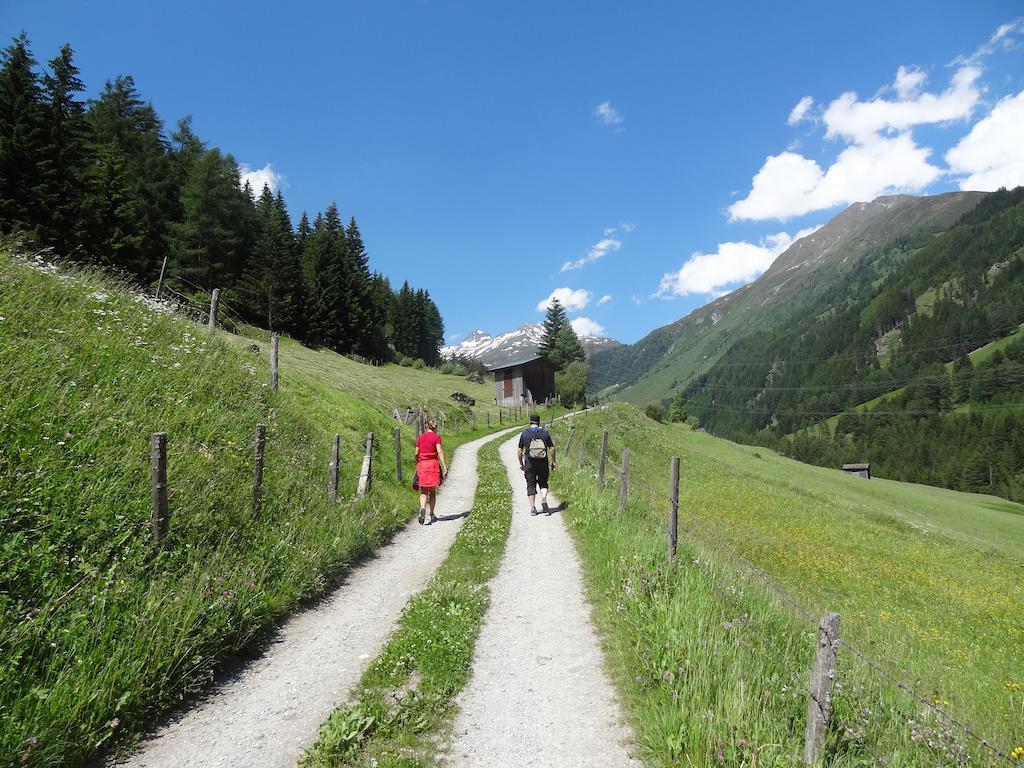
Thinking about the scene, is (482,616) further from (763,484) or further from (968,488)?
(968,488)

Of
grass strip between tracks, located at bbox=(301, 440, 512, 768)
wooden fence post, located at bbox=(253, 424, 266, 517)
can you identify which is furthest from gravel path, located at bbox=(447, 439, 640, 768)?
wooden fence post, located at bbox=(253, 424, 266, 517)

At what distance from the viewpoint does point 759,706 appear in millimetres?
4734

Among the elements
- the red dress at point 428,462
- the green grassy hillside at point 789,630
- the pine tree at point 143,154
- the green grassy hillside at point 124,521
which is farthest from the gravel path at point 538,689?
the pine tree at point 143,154

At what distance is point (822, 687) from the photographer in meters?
4.11

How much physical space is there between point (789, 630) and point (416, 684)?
5.41 m

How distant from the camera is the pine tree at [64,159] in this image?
1368 inches

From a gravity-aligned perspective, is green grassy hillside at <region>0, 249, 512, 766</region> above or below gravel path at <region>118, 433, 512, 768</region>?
above

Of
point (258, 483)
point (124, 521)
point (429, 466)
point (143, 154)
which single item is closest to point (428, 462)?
point (429, 466)

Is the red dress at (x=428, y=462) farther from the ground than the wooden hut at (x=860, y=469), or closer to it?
farther from the ground

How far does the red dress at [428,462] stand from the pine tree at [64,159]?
35492 mm

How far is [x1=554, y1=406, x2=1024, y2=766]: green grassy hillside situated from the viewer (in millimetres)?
4520

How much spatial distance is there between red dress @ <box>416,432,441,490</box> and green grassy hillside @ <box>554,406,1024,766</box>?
417 centimetres

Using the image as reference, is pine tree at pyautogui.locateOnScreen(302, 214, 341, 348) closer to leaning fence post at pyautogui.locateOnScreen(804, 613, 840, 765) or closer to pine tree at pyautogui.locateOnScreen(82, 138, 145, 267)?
pine tree at pyautogui.locateOnScreen(82, 138, 145, 267)

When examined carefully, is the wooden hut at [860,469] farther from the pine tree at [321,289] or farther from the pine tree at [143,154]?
the pine tree at [143,154]
